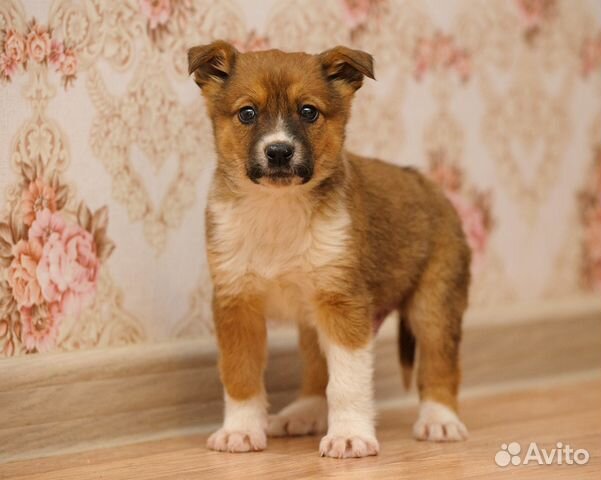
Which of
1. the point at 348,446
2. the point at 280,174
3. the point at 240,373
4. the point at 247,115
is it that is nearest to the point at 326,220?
the point at 280,174

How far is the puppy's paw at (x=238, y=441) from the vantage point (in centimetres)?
257

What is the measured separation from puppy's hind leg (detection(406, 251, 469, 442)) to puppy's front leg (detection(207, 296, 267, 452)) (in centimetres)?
47

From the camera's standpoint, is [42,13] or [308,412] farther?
[308,412]

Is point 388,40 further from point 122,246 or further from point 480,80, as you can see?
point 122,246

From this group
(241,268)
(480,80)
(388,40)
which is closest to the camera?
(241,268)

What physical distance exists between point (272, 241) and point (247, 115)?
0.32 meters

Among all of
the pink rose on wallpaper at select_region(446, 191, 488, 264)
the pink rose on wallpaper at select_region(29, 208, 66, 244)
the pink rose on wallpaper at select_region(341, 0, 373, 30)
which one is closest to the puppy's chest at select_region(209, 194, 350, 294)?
the pink rose on wallpaper at select_region(29, 208, 66, 244)

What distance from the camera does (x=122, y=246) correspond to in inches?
112

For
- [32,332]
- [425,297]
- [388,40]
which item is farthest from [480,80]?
[32,332]

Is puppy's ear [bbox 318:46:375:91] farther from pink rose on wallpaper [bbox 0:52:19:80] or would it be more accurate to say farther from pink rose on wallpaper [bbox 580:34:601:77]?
pink rose on wallpaper [bbox 580:34:601:77]

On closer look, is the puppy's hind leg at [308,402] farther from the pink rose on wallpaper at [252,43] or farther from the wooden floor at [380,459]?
the pink rose on wallpaper at [252,43]

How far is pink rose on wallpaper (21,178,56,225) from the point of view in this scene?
2.65 m

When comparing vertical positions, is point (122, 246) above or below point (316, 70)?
below

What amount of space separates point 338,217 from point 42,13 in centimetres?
93
